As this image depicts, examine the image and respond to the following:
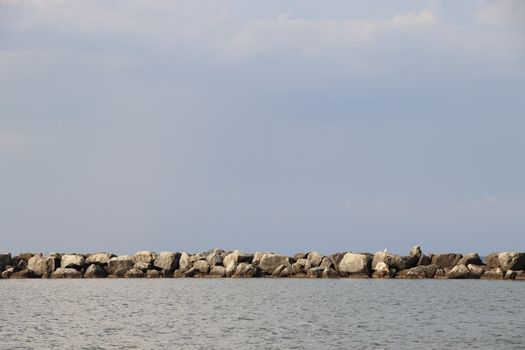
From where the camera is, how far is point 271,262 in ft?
269

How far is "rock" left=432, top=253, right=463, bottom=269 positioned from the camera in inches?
3059

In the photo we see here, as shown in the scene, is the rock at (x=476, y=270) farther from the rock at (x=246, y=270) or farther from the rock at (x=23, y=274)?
the rock at (x=23, y=274)

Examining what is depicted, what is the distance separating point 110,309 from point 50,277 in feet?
112

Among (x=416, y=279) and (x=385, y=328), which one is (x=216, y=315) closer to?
(x=385, y=328)

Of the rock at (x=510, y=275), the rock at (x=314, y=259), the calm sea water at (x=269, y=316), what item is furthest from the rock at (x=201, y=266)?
the rock at (x=510, y=275)

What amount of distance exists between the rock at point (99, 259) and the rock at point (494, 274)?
121 ft

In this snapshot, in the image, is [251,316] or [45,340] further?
[251,316]

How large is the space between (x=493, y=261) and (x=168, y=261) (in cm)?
3115

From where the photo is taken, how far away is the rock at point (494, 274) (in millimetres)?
75062

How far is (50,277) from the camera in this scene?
88.5m

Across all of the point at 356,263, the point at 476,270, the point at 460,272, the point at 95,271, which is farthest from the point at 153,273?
the point at 476,270

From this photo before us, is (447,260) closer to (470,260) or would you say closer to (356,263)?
(470,260)

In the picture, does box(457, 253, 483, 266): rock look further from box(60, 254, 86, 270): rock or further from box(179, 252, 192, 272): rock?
box(60, 254, 86, 270): rock

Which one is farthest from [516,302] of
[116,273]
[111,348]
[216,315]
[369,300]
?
[116,273]
